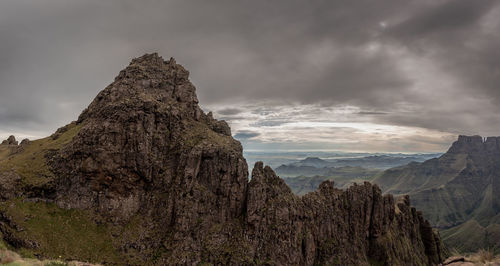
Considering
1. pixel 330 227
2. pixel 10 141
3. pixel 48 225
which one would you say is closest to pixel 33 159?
pixel 48 225

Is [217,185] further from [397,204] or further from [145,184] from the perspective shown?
[397,204]

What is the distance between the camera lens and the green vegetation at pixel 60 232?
55.8 meters

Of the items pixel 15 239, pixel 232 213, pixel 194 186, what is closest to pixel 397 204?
pixel 232 213

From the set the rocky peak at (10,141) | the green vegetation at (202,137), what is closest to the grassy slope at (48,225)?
the rocky peak at (10,141)

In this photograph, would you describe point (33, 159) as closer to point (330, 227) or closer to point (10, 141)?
point (10, 141)

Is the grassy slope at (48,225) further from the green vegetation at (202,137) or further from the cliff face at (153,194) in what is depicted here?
the green vegetation at (202,137)

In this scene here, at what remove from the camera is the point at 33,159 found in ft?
229

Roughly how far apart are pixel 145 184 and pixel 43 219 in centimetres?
2503

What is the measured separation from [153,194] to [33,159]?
35.0 metres

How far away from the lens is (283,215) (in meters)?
83.2

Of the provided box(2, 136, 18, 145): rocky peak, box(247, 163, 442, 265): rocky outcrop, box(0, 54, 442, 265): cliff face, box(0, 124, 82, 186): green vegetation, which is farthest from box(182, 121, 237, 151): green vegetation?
box(2, 136, 18, 145): rocky peak

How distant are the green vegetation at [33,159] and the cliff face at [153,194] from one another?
15.0 inches

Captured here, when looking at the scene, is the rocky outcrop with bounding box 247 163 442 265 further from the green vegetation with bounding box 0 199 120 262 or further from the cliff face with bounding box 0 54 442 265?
the green vegetation with bounding box 0 199 120 262

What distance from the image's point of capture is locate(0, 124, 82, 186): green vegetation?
211ft
